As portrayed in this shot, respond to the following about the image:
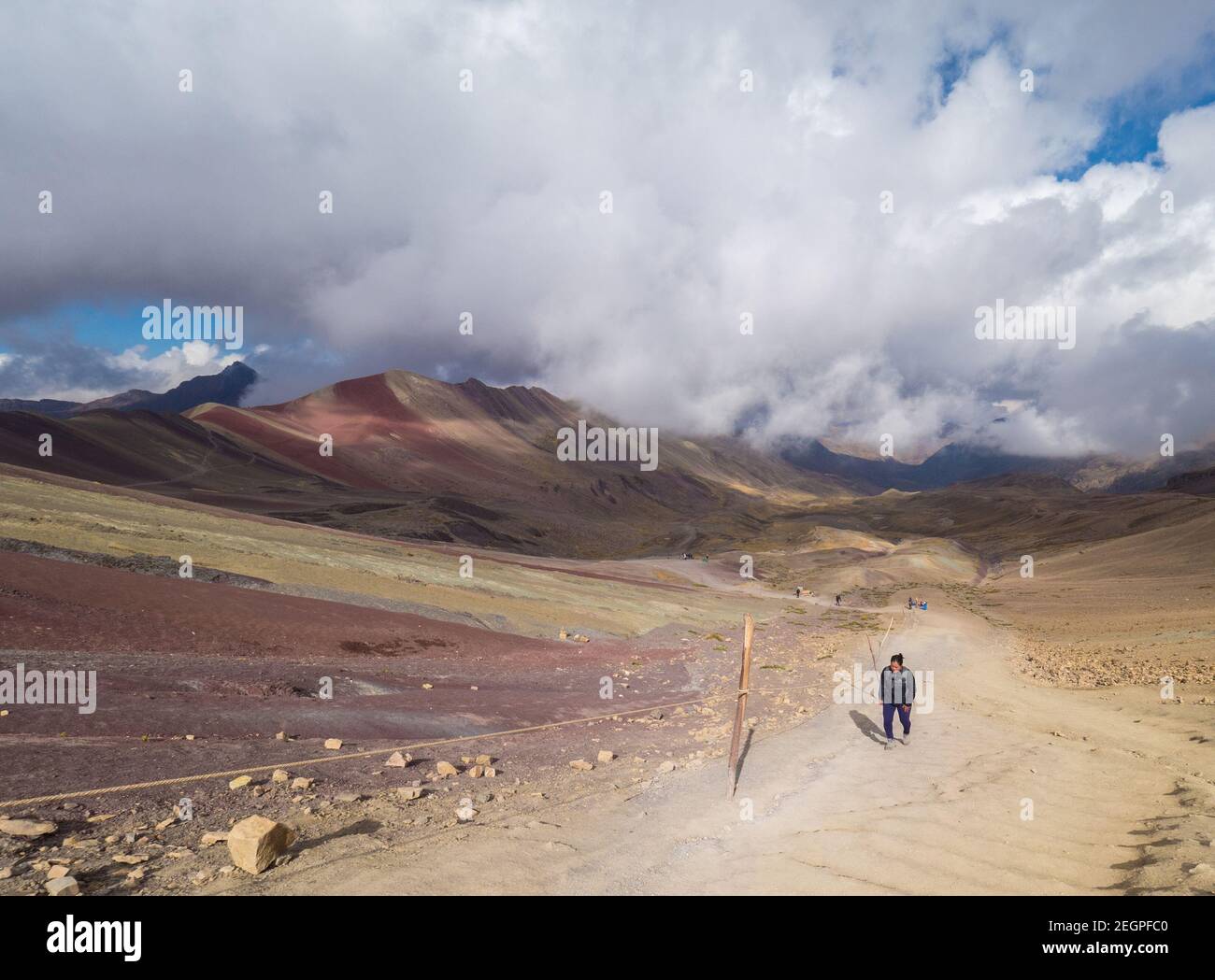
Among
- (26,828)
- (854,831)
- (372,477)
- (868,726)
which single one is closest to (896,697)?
(868,726)

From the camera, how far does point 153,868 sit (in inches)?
268

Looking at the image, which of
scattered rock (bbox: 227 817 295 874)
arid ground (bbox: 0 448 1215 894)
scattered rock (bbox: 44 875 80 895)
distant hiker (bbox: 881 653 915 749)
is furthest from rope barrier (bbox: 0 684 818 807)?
distant hiker (bbox: 881 653 915 749)

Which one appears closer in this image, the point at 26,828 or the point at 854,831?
the point at 26,828

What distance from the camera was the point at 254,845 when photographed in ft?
21.7

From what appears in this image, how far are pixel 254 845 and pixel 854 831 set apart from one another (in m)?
6.74

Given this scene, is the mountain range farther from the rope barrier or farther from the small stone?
the small stone

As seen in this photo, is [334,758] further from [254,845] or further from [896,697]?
[896,697]

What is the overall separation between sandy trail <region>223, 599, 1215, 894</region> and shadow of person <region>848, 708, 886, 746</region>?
192 mm

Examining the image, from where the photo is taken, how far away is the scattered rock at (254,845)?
662cm

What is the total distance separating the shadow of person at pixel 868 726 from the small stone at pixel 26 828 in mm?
13197

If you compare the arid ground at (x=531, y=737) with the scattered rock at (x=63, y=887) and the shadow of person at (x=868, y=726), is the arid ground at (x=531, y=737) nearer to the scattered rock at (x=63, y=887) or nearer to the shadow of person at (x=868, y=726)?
the shadow of person at (x=868, y=726)

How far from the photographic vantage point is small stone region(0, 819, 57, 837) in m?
7.20
